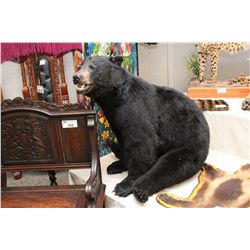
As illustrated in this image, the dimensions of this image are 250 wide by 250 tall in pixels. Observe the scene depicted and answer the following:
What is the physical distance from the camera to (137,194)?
1.21 metres

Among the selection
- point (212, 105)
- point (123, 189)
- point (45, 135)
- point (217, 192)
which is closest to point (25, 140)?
point (45, 135)

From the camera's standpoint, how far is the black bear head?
1.08 metres

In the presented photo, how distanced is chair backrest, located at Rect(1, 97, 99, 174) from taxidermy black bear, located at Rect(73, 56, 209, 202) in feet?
0.48


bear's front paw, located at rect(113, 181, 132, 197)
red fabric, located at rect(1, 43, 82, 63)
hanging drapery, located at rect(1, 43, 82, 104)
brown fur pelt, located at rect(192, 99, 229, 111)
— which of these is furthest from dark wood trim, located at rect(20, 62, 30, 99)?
brown fur pelt, located at rect(192, 99, 229, 111)

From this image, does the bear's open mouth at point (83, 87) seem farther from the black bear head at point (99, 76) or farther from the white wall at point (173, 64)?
the white wall at point (173, 64)

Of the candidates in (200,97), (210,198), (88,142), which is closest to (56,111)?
(88,142)

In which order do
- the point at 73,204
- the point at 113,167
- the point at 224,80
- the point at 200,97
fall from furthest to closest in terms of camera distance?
1. the point at 224,80
2. the point at 200,97
3. the point at 113,167
4. the point at 73,204

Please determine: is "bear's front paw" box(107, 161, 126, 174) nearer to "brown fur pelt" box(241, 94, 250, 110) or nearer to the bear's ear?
the bear's ear

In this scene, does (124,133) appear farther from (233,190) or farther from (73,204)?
(233,190)

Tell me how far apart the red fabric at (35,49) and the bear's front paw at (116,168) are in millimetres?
664

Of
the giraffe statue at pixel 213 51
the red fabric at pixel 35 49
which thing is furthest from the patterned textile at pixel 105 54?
the giraffe statue at pixel 213 51

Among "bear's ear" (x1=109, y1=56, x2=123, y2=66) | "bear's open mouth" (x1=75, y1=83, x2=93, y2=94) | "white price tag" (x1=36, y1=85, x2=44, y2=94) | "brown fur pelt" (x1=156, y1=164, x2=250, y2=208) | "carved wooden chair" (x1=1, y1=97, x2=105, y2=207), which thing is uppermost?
"bear's ear" (x1=109, y1=56, x2=123, y2=66)

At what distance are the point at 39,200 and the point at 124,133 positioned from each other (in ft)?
1.52

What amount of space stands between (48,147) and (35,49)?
0.64 meters
